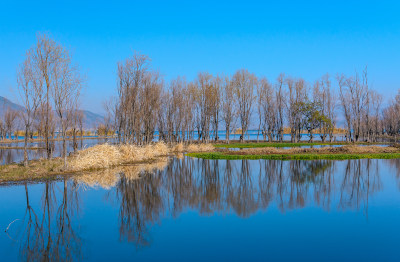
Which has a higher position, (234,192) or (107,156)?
(107,156)

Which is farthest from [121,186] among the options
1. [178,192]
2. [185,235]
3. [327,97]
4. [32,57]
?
[327,97]

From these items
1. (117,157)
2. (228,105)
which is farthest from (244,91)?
(117,157)

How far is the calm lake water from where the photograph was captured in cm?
666

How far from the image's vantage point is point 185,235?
770cm

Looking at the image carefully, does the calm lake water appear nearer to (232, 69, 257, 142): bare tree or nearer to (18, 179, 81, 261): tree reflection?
(18, 179, 81, 261): tree reflection

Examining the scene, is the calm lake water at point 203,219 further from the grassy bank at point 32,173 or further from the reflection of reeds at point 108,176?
the grassy bank at point 32,173

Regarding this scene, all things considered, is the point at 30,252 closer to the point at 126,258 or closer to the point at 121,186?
the point at 126,258

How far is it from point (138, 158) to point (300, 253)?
722 inches

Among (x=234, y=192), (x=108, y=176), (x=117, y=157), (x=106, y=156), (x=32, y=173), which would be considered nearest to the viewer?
(x=234, y=192)

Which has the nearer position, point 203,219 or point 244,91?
point 203,219

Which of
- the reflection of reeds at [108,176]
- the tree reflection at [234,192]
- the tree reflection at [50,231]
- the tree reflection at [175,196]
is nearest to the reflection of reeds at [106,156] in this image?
the reflection of reeds at [108,176]

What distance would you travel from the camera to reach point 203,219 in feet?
29.7

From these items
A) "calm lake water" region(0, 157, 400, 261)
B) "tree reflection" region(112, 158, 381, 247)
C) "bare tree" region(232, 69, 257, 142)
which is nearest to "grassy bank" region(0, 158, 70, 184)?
"calm lake water" region(0, 157, 400, 261)

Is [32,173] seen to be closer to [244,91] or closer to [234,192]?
[234,192]
